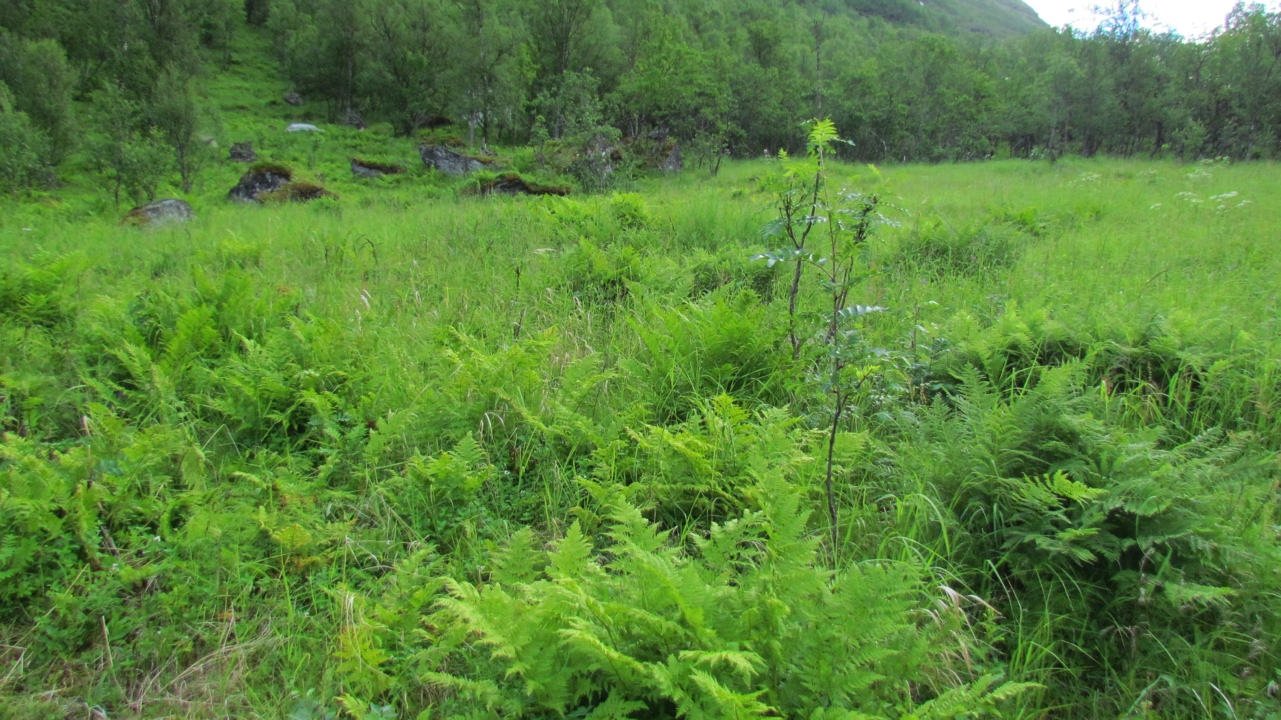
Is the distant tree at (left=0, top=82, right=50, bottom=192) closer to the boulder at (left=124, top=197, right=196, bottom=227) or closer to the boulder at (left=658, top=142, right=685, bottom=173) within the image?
the boulder at (left=124, top=197, right=196, bottom=227)

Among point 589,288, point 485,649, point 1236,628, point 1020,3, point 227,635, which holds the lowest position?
point 227,635

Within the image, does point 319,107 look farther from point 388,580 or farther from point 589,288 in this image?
point 388,580

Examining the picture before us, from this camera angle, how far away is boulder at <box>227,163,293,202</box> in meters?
16.2

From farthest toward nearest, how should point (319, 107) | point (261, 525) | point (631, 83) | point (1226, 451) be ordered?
point (319, 107)
point (631, 83)
point (261, 525)
point (1226, 451)

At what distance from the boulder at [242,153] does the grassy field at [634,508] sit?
92.2ft

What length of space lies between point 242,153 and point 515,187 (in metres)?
20.5

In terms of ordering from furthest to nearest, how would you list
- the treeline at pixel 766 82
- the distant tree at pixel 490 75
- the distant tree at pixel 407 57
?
the distant tree at pixel 407 57 < the distant tree at pixel 490 75 < the treeline at pixel 766 82

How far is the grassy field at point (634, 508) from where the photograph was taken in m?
1.49

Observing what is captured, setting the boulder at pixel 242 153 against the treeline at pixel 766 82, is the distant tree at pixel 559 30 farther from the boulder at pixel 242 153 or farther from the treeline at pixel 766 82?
the boulder at pixel 242 153

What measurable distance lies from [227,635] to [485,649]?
84cm

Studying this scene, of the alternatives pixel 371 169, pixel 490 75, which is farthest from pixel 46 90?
pixel 490 75

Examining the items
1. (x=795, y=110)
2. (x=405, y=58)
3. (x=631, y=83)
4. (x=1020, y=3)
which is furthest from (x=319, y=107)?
(x=1020, y=3)

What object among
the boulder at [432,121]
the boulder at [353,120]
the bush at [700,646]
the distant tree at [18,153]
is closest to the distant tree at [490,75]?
the boulder at [432,121]

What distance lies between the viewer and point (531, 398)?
2.91 metres
